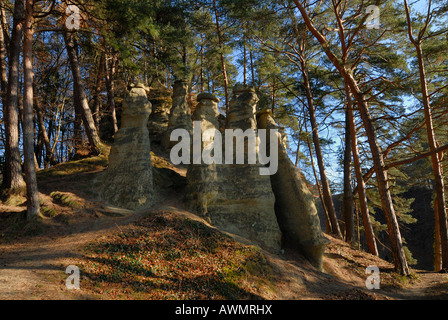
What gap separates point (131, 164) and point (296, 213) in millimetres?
6867

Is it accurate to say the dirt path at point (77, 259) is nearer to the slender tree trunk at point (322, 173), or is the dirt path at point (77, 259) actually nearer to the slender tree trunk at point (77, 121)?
the slender tree trunk at point (322, 173)

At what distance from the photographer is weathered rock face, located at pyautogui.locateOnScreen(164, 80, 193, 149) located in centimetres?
1762

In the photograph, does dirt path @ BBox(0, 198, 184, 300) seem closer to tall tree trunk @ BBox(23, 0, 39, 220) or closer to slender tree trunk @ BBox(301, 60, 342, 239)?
tall tree trunk @ BBox(23, 0, 39, 220)

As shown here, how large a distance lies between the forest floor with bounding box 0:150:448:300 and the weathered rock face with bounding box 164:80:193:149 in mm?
7094

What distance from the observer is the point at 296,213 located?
1085cm

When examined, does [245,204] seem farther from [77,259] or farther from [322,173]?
[322,173]

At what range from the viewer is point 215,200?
10.5m

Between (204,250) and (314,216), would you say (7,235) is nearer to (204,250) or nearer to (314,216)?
(204,250)

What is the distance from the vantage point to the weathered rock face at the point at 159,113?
1939cm

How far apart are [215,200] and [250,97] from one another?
489 centimetres

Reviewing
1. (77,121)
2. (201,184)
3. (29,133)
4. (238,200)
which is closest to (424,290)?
(238,200)

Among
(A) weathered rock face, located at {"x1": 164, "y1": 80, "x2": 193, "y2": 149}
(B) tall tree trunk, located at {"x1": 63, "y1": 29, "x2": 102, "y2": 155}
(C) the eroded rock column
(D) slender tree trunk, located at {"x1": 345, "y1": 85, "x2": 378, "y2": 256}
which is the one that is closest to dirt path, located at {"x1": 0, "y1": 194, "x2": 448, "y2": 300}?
(C) the eroded rock column

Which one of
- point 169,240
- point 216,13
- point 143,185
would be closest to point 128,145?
point 143,185

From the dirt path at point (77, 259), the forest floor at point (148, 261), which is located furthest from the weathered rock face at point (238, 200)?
the dirt path at point (77, 259)
